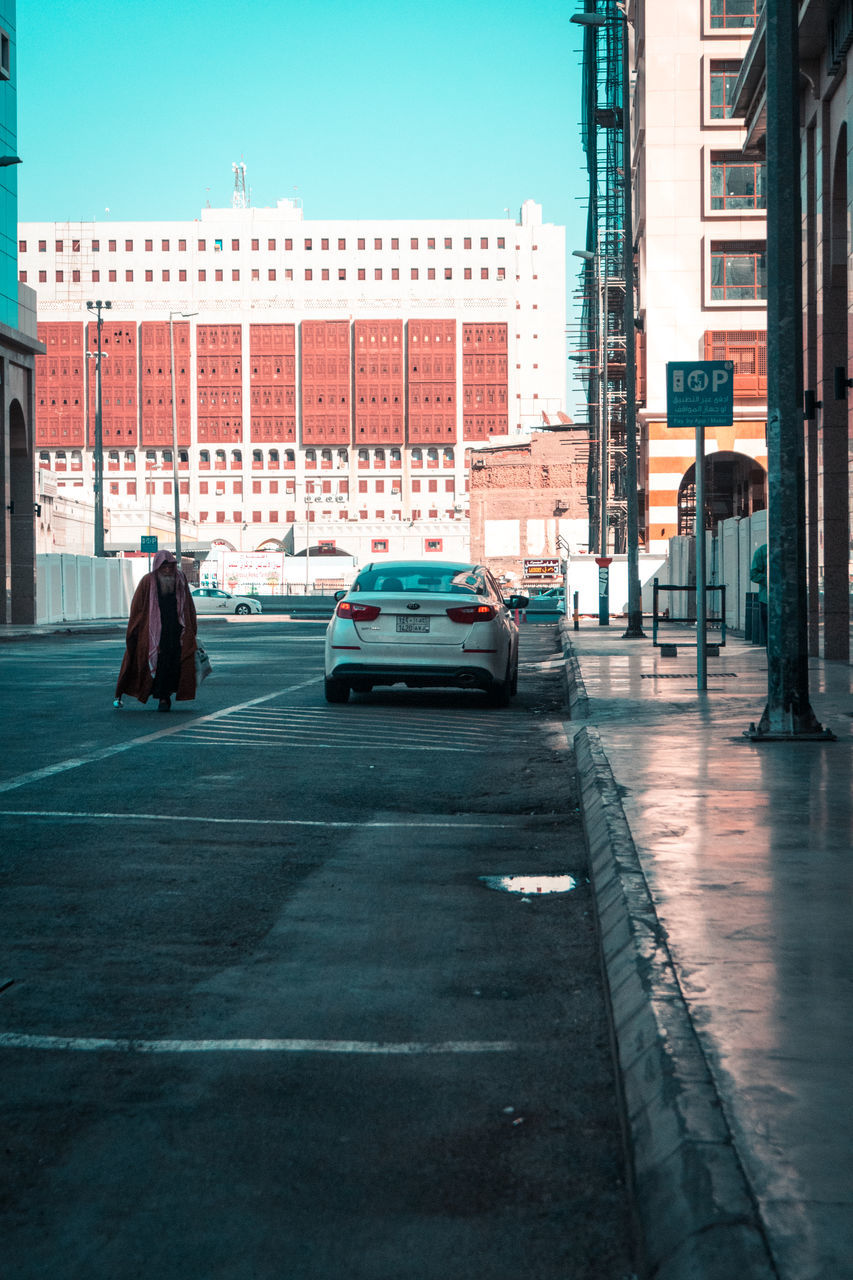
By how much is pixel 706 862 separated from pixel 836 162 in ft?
54.4

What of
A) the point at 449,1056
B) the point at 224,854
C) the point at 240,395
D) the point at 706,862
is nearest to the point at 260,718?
the point at 224,854

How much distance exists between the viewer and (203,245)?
483 ft

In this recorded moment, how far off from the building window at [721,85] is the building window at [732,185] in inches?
52.3

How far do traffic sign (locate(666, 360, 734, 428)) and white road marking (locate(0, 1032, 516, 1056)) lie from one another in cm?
1177

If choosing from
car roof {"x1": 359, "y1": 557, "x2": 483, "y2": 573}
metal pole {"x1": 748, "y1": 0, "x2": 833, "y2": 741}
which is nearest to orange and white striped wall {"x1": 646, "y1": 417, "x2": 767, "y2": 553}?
car roof {"x1": 359, "y1": 557, "x2": 483, "y2": 573}

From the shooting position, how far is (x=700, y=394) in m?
15.4

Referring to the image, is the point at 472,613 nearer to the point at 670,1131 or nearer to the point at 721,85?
→ the point at 670,1131

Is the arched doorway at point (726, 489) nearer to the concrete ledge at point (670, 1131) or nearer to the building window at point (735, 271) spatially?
the building window at point (735, 271)

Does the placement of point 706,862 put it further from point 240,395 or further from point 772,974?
point 240,395

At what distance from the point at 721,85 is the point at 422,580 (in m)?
41.1

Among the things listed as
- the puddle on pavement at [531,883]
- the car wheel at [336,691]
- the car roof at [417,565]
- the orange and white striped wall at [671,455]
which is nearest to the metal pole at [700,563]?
the car roof at [417,565]

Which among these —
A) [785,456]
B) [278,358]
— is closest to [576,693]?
[785,456]

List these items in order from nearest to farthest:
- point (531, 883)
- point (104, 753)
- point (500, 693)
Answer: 1. point (531, 883)
2. point (104, 753)
3. point (500, 693)

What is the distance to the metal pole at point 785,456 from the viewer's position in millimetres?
10680
